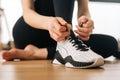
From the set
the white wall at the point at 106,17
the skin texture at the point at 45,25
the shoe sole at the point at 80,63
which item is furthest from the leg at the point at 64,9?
the white wall at the point at 106,17

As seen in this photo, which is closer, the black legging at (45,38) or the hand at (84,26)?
the hand at (84,26)

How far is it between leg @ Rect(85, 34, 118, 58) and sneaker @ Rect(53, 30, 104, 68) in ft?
0.98

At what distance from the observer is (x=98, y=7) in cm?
254

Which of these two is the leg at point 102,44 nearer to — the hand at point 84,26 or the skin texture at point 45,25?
the skin texture at point 45,25

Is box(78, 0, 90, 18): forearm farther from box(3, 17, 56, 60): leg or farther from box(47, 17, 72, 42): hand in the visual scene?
box(47, 17, 72, 42): hand

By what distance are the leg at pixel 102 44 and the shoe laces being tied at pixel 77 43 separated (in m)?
0.30

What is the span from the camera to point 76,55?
2.89 ft

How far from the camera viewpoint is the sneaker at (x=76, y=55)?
2.81ft

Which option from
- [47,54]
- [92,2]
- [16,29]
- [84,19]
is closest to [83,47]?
[84,19]

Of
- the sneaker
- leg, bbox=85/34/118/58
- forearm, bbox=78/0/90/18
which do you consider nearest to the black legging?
leg, bbox=85/34/118/58

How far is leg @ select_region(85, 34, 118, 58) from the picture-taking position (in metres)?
1.24

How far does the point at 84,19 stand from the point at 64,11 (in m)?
0.13

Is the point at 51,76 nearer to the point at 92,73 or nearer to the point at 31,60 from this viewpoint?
the point at 92,73

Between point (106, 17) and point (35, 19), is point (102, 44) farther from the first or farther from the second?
point (106, 17)
